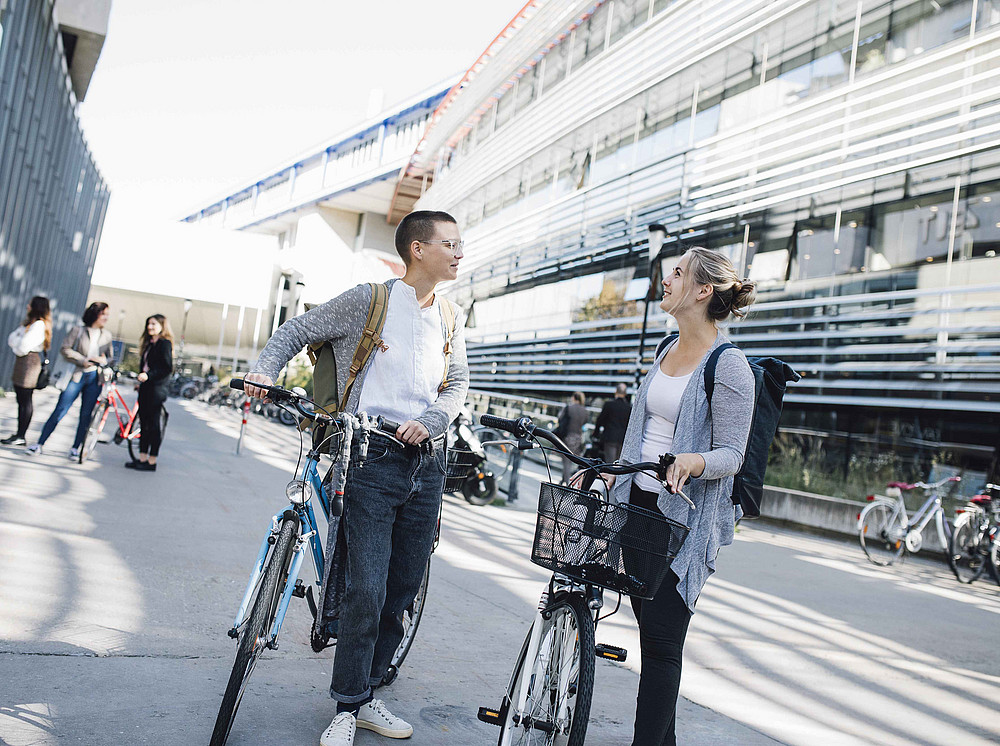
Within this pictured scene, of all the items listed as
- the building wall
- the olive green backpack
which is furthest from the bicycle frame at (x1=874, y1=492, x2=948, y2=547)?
the building wall

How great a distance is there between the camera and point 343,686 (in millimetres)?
3100

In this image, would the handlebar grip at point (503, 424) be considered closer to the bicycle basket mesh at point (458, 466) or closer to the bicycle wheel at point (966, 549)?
the bicycle basket mesh at point (458, 466)

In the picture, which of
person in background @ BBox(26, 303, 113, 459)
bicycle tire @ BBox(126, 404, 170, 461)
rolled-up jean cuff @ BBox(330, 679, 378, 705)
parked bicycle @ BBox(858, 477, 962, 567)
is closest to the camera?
rolled-up jean cuff @ BBox(330, 679, 378, 705)

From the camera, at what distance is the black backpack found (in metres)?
2.84

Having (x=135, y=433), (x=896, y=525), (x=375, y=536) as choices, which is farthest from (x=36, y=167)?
(x=375, y=536)

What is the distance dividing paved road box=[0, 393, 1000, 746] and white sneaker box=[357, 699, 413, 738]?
Result: 6cm

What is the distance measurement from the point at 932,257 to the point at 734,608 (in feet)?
28.1

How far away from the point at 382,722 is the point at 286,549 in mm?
773

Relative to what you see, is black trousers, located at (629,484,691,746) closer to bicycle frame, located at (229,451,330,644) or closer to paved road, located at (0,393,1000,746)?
paved road, located at (0,393,1000,746)

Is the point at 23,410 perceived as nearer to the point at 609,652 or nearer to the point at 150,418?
the point at 150,418

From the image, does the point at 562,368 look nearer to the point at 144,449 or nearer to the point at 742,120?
the point at 742,120

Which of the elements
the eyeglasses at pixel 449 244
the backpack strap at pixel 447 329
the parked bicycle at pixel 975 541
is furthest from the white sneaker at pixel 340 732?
the parked bicycle at pixel 975 541

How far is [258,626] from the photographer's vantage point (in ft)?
9.48

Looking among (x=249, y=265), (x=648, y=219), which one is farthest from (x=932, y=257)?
(x=249, y=265)
